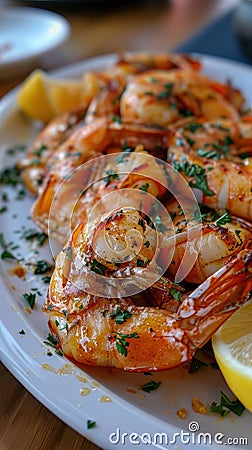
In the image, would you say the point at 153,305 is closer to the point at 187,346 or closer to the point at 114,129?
the point at 187,346

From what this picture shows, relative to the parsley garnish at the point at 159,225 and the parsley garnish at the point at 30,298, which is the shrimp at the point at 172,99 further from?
the parsley garnish at the point at 30,298

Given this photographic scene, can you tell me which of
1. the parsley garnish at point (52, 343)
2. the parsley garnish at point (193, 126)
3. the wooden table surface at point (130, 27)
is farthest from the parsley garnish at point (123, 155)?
the wooden table surface at point (130, 27)

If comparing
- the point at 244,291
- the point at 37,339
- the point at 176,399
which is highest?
the point at 244,291

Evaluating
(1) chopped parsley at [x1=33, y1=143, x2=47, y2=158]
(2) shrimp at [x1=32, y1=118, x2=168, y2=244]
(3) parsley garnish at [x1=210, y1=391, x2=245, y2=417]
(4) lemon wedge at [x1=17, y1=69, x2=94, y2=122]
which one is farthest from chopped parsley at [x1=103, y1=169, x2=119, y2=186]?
(4) lemon wedge at [x1=17, y1=69, x2=94, y2=122]

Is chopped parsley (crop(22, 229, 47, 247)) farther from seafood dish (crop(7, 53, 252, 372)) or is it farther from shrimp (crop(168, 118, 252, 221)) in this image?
shrimp (crop(168, 118, 252, 221))

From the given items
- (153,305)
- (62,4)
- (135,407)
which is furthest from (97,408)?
(62,4)

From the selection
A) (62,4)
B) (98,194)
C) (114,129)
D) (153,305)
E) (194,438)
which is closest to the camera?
(194,438)

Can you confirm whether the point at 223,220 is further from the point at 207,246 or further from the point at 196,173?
the point at 196,173

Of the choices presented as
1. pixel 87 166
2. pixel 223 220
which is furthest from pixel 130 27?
pixel 223 220

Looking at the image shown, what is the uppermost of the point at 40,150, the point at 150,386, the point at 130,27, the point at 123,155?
the point at 123,155
